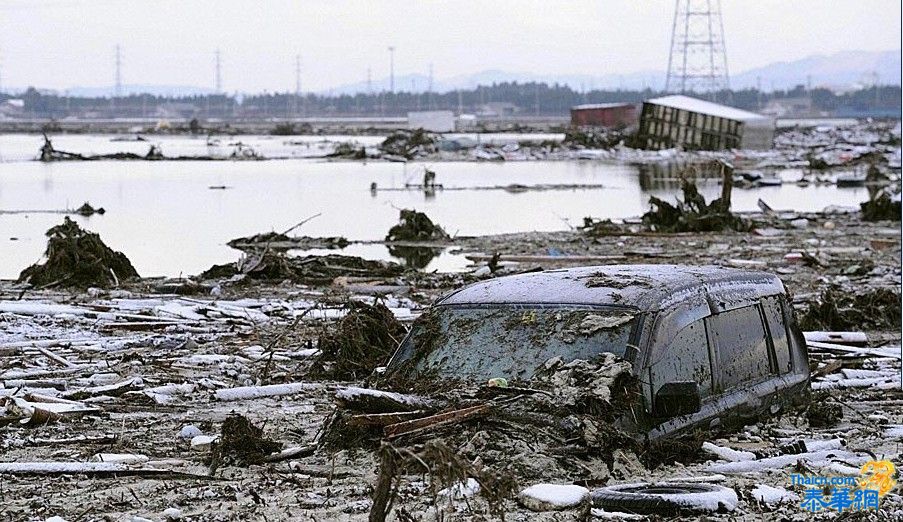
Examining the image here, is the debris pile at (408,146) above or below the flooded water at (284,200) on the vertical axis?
above

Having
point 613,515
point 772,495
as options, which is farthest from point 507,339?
point 772,495

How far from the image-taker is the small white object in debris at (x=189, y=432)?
30.8 feet

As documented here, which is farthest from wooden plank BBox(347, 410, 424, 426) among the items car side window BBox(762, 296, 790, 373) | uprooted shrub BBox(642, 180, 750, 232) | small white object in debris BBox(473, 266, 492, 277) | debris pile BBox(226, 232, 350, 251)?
uprooted shrub BBox(642, 180, 750, 232)

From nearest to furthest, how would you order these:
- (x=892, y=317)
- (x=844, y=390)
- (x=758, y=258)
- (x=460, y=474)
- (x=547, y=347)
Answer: (x=460, y=474) → (x=547, y=347) → (x=844, y=390) → (x=892, y=317) → (x=758, y=258)

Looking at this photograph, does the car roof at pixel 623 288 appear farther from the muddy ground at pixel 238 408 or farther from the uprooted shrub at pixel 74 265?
the uprooted shrub at pixel 74 265

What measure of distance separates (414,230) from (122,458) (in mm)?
18840

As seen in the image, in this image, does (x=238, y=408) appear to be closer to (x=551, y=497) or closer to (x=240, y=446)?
(x=240, y=446)

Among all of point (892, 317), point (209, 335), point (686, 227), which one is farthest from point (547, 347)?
point (686, 227)

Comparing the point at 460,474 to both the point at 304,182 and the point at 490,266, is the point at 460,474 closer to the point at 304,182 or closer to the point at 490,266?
→ the point at 490,266

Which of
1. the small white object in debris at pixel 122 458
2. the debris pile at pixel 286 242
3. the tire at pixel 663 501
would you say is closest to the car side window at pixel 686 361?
the tire at pixel 663 501

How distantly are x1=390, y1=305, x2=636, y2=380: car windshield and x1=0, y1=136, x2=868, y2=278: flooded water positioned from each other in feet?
44.8

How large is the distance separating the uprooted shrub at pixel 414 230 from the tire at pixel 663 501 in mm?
20005

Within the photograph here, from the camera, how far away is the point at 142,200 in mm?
39219

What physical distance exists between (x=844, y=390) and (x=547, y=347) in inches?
179
